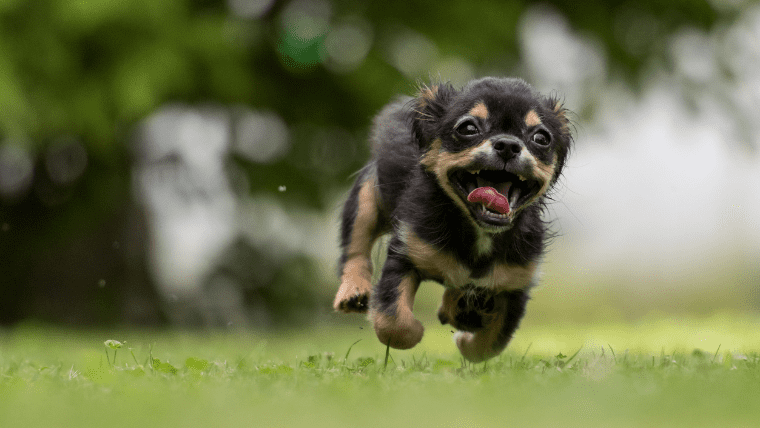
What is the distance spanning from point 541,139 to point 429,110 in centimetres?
66

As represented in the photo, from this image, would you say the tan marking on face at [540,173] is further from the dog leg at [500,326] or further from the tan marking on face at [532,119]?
the dog leg at [500,326]

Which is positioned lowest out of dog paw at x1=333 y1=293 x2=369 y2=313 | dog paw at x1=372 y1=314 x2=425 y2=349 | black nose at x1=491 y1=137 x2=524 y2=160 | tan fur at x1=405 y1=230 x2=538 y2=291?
dog paw at x1=372 y1=314 x2=425 y2=349

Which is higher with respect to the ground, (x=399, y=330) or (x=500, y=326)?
(x=500, y=326)

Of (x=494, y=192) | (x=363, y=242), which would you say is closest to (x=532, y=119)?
(x=494, y=192)

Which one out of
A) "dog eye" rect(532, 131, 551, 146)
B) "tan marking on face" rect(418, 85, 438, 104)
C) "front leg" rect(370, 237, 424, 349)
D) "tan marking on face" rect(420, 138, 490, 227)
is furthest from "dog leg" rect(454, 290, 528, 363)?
"tan marking on face" rect(418, 85, 438, 104)

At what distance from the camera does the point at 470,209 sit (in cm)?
392

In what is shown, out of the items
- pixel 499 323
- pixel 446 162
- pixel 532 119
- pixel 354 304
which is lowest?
pixel 354 304

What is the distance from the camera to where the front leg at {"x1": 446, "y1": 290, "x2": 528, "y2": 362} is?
4.42 metres

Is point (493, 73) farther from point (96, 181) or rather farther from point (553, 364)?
point (553, 364)

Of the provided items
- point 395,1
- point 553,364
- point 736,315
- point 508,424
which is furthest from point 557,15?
point 508,424

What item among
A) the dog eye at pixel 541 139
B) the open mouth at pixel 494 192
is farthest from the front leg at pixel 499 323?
the dog eye at pixel 541 139

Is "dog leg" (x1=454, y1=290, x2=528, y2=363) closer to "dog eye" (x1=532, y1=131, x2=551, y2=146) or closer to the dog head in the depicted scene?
the dog head

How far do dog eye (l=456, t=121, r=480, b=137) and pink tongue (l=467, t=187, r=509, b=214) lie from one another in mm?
288

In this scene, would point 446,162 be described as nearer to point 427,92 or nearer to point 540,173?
point 540,173
